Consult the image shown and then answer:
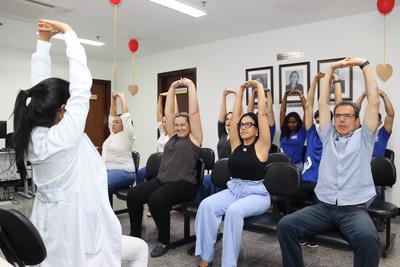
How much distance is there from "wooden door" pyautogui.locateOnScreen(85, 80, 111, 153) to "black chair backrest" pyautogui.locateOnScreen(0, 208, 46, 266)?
6.63 metres

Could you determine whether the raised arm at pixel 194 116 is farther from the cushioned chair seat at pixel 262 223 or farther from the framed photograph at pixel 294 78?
the framed photograph at pixel 294 78

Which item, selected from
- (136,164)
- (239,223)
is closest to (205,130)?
(136,164)

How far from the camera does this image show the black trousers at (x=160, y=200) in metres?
2.91

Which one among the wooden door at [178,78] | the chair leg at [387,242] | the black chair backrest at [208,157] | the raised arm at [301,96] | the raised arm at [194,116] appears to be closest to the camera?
the chair leg at [387,242]

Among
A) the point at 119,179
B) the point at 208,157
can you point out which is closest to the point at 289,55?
the point at 208,157

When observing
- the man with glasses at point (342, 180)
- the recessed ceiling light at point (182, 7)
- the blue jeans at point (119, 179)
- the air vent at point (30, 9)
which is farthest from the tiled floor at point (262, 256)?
the air vent at point (30, 9)

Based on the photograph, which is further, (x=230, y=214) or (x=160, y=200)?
(x=160, y=200)

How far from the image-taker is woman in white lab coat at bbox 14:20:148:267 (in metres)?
1.30

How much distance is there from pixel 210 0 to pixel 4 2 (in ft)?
7.58

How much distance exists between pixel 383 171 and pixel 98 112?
6.28m

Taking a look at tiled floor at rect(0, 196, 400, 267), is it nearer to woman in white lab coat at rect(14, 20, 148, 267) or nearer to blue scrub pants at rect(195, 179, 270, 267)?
blue scrub pants at rect(195, 179, 270, 267)

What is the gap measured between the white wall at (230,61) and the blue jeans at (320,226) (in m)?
2.49

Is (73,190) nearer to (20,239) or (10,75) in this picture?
(20,239)

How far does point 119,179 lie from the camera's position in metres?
3.57
